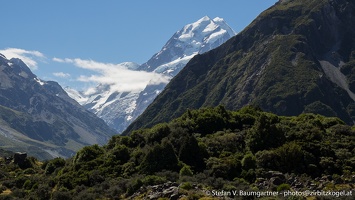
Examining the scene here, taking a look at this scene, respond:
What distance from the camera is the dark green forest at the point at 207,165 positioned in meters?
63.4

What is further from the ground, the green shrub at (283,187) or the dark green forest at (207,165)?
the dark green forest at (207,165)

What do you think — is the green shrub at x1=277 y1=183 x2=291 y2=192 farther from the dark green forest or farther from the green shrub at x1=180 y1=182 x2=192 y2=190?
the green shrub at x1=180 y1=182 x2=192 y2=190

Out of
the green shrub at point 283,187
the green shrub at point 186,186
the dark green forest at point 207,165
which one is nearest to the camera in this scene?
the green shrub at point 186,186

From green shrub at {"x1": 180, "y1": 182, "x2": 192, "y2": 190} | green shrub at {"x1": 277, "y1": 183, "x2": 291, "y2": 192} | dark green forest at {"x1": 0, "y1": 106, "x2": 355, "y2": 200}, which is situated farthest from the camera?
dark green forest at {"x1": 0, "y1": 106, "x2": 355, "y2": 200}

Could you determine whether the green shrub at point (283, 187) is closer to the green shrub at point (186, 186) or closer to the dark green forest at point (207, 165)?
the dark green forest at point (207, 165)

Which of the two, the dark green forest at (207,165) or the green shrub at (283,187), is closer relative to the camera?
the green shrub at (283,187)

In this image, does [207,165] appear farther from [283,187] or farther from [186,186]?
[283,187]

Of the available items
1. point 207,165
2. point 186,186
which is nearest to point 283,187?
point 186,186

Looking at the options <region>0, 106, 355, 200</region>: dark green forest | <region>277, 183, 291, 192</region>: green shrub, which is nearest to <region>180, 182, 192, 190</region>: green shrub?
<region>0, 106, 355, 200</region>: dark green forest

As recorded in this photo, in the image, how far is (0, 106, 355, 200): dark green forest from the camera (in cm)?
6338

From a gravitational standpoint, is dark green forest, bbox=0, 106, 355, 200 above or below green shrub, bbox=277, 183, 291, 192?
above

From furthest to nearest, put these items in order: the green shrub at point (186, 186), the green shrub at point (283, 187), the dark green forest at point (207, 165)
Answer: the dark green forest at point (207, 165) < the green shrub at point (283, 187) < the green shrub at point (186, 186)

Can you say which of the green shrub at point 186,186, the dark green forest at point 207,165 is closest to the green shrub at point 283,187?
the dark green forest at point 207,165

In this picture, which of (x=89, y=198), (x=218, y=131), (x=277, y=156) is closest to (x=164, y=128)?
(x=218, y=131)
